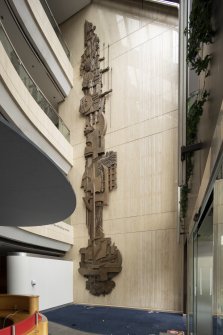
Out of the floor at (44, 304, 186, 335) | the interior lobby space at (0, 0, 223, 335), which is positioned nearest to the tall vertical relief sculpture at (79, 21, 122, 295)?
the interior lobby space at (0, 0, 223, 335)

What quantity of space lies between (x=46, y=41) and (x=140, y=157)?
5280 millimetres

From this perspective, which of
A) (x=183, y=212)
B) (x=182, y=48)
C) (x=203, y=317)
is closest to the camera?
(x=203, y=317)

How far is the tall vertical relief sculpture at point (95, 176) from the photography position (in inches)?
491

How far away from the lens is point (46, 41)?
39.9 ft

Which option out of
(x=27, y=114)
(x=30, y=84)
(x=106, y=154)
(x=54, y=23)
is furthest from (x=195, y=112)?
(x=54, y=23)

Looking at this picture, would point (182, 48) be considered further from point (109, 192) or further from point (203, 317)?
point (109, 192)

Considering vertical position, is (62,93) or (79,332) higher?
(62,93)

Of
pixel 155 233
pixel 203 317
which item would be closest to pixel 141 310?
pixel 155 233

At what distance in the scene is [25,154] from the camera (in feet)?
9.14

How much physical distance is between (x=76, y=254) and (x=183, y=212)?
561 centimetres

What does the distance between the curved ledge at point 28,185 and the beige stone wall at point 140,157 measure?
22.0ft

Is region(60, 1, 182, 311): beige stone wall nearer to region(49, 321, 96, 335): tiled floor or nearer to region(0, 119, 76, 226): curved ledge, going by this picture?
region(49, 321, 96, 335): tiled floor

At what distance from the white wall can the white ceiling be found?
10.5m

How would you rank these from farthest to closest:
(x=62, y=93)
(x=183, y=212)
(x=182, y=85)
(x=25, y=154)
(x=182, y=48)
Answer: (x=62, y=93)
(x=183, y=212)
(x=182, y=85)
(x=182, y=48)
(x=25, y=154)
